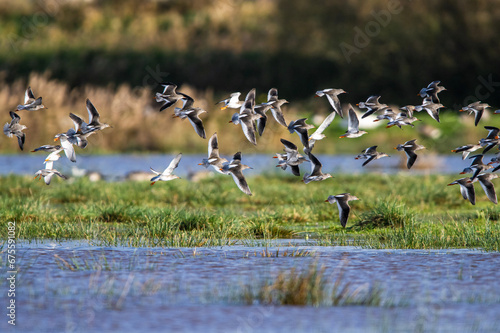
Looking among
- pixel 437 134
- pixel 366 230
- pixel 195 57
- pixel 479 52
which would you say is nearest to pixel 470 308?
pixel 366 230

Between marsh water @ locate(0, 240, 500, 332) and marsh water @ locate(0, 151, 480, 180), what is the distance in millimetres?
9585

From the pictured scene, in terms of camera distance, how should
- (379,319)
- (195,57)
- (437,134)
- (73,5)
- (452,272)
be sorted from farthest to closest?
(73,5) < (195,57) < (437,134) < (452,272) < (379,319)

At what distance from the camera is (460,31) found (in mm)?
35781

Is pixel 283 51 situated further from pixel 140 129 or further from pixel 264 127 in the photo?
pixel 264 127

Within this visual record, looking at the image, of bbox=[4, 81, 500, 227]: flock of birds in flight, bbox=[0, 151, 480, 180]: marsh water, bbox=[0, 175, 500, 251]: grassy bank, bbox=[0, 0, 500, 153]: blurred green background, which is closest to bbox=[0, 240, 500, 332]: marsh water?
bbox=[0, 175, 500, 251]: grassy bank

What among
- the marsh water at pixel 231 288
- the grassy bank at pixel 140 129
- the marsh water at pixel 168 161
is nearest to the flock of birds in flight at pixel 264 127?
the marsh water at pixel 231 288

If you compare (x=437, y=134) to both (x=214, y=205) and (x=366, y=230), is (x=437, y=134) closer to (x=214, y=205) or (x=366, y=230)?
(x=214, y=205)

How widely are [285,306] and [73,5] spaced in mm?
42780

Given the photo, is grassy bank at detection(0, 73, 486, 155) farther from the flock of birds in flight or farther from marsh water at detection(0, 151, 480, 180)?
the flock of birds in flight

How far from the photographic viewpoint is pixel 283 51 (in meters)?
39.6

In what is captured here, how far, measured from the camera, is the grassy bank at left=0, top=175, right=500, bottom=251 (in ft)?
32.9

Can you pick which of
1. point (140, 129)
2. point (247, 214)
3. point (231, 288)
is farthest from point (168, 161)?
point (231, 288)

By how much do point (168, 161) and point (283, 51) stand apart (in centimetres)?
1828

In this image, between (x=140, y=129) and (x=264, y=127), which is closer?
(x=264, y=127)
